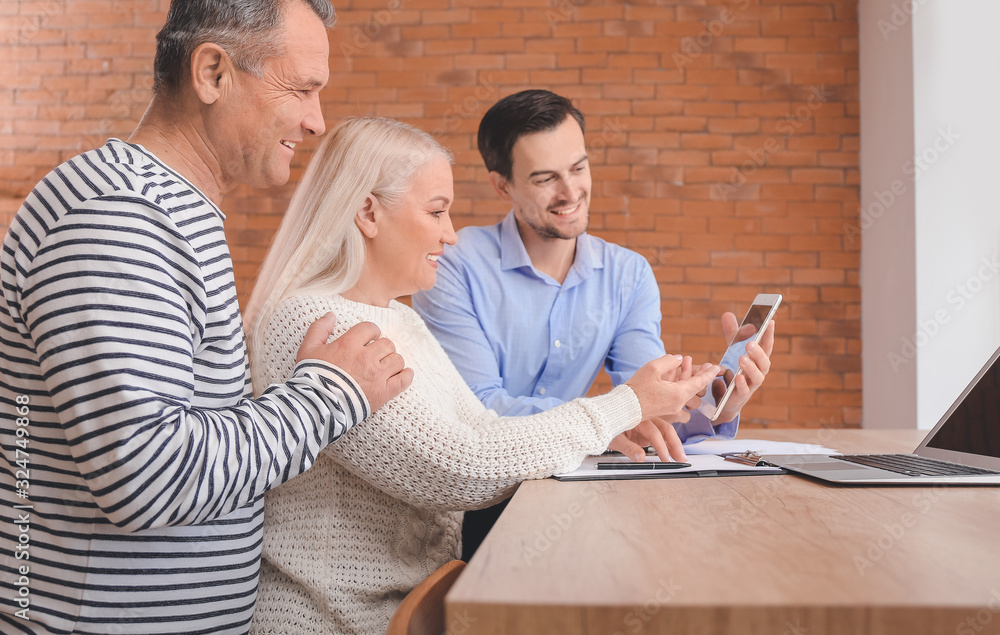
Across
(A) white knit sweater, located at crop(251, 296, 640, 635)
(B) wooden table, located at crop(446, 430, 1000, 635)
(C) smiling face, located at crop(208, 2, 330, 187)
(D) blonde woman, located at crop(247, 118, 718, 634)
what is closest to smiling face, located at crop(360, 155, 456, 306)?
(D) blonde woman, located at crop(247, 118, 718, 634)

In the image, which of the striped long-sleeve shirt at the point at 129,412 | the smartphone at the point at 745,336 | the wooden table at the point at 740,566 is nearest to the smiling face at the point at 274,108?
the striped long-sleeve shirt at the point at 129,412

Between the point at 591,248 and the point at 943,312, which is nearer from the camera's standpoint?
the point at 591,248

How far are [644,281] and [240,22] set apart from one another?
1.59 m

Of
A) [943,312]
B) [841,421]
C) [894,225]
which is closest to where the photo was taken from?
[943,312]

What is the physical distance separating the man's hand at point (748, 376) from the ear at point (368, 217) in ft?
2.59

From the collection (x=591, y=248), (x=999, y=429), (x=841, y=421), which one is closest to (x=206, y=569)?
(x=999, y=429)

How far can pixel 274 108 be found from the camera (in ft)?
3.77

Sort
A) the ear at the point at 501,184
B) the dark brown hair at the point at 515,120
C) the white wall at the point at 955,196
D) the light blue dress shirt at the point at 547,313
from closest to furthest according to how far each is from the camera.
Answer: the light blue dress shirt at the point at 547,313, the dark brown hair at the point at 515,120, the ear at the point at 501,184, the white wall at the point at 955,196

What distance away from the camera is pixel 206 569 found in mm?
1052

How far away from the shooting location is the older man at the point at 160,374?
34.5 inches

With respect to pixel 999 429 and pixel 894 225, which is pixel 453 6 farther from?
pixel 999 429

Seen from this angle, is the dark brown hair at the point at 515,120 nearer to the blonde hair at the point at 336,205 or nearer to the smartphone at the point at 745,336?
the blonde hair at the point at 336,205

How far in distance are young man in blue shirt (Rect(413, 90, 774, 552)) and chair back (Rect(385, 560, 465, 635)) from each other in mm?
1159

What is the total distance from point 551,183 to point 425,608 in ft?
5.50
